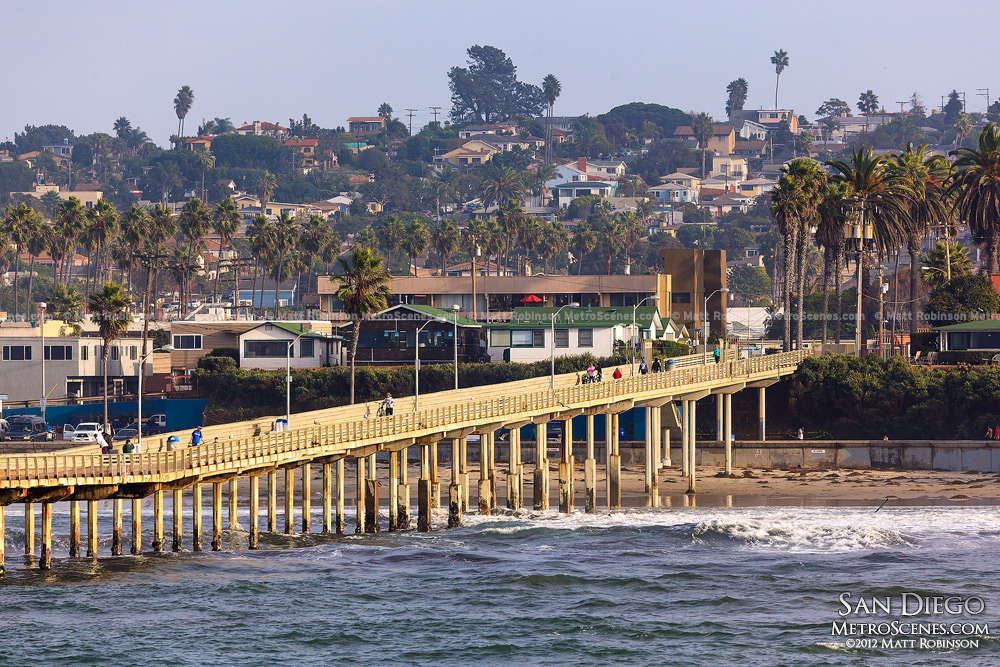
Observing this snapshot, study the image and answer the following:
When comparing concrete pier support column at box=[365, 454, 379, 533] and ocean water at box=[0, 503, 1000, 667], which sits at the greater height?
concrete pier support column at box=[365, 454, 379, 533]

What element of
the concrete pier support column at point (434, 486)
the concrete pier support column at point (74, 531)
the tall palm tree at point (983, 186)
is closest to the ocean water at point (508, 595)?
the concrete pier support column at point (74, 531)

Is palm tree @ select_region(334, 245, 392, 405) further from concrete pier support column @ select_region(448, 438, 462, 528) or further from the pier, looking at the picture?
concrete pier support column @ select_region(448, 438, 462, 528)

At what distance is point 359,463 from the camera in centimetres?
6072

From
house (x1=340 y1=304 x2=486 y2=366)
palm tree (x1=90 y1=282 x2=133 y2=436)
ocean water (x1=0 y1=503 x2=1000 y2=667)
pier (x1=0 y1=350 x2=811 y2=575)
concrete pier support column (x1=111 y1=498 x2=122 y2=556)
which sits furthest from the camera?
house (x1=340 y1=304 x2=486 y2=366)

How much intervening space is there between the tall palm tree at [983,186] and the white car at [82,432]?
69.0 metres

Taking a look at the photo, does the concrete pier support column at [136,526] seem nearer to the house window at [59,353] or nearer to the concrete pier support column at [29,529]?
the concrete pier support column at [29,529]

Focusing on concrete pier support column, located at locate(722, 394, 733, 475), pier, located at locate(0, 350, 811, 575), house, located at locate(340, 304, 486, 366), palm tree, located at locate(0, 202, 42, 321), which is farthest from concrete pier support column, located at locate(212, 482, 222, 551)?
palm tree, located at locate(0, 202, 42, 321)

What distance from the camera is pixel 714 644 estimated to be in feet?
148

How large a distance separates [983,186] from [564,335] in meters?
35.4

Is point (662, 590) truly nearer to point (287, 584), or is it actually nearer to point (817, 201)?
point (287, 584)

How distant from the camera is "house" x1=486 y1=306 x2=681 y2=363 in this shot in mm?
107688

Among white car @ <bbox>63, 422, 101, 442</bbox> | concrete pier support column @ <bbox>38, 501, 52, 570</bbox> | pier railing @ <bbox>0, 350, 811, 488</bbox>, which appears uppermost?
pier railing @ <bbox>0, 350, 811, 488</bbox>

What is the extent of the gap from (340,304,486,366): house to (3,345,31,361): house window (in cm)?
2765

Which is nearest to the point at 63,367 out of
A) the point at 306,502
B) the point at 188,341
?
the point at 188,341
